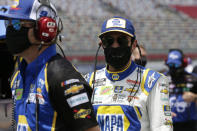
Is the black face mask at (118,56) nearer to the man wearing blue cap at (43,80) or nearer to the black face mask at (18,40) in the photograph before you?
the man wearing blue cap at (43,80)

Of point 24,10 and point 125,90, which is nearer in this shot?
point 24,10

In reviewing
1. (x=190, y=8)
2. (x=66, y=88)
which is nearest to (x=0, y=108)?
(x=66, y=88)

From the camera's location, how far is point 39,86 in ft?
5.90

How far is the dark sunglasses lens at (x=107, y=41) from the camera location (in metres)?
3.17

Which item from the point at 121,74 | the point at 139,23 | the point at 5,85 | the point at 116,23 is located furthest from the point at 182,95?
the point at 139,23

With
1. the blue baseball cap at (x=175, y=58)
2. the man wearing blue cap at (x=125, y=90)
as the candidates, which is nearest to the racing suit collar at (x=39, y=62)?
the man wearing blue cap at (x=125, y=90)

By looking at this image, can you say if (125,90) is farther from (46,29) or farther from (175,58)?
(175,58)

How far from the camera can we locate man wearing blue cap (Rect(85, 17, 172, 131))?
2.88 m

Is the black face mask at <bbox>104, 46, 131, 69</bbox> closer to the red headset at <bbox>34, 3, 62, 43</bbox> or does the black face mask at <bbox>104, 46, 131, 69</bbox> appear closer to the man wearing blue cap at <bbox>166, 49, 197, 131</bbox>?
the red headset at <bbox>34, 3, 62, 43</bbox>

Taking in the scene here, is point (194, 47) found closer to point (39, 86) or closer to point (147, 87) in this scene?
point (147, 87)

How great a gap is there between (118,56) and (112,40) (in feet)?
0.51

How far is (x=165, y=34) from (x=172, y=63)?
31.4ft

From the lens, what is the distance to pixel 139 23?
15.7m

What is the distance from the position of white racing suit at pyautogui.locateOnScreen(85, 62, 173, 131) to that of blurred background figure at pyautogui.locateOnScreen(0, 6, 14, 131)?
79 centimetres
